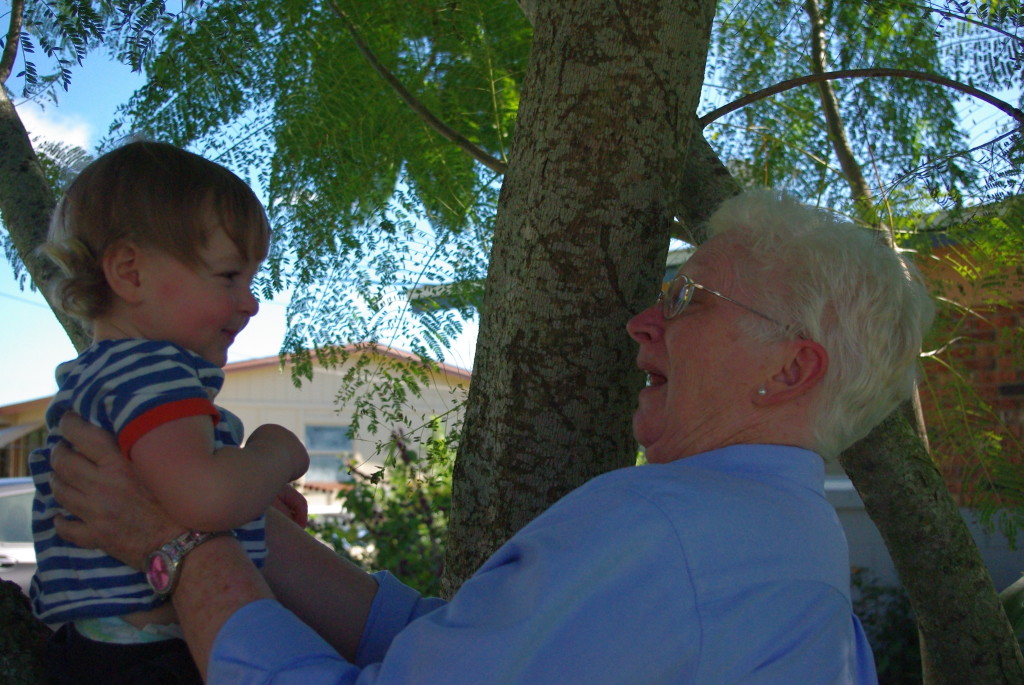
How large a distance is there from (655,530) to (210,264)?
0.77 meters

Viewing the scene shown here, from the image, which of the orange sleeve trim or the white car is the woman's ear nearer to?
the orange sleeve trim

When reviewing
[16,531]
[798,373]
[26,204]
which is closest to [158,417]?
[798,373]

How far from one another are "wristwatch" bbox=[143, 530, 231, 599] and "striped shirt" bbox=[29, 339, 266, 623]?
0.04 metres

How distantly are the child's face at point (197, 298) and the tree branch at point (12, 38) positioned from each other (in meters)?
1.57

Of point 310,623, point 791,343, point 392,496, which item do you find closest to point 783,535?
point 791,343

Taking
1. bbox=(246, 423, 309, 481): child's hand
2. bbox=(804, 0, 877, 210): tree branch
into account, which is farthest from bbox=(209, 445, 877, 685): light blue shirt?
bbox=(804, 0, 877, 210): tree branch

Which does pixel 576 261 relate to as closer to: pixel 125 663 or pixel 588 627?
pixel 588 627

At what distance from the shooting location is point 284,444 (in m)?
1.41

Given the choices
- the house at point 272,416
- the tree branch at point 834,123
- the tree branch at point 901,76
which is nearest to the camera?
the tree branch at point 901,76

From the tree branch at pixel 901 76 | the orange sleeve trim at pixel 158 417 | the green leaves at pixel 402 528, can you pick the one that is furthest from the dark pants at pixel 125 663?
the green leaves at pixel 402 528

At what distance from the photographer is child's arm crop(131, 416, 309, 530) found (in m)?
1.25

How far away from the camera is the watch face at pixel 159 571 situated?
4.20 ft

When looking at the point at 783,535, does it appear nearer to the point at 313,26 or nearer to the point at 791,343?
the point at 791,343

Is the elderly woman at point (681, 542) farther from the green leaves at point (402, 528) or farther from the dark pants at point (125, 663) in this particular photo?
the green leaves at point (402, 528)
